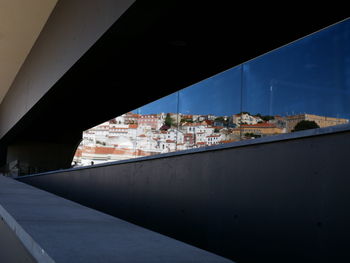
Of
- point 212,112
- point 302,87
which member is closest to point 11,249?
point 302,87

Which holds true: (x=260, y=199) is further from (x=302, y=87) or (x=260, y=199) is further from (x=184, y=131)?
(x=184, y=131)

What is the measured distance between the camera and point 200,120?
5883mm

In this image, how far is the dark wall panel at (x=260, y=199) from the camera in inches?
74.8

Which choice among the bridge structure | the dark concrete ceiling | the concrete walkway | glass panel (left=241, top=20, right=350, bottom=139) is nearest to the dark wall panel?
the bridge structure

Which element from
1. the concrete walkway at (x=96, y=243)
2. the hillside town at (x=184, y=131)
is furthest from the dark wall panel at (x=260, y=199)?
the hillside town at (x=184, y=131)

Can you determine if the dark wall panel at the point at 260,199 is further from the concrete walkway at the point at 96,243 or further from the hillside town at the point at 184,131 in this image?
the hillside town at the point at 184,131

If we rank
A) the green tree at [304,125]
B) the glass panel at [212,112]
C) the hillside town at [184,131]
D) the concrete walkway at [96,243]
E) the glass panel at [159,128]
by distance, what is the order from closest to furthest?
1. the concrete walkway at [96,243]
2. the green tree at [304,125]
3. the hillside town at [184,131]
4. the glass panel at [212,112]
5. the glass panel at [159,128]

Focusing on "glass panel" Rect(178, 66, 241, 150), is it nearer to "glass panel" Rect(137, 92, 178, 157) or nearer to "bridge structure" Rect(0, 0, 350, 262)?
"glass panel" Rect(137, 92, 178, 157)

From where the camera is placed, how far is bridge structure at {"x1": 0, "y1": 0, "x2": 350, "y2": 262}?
206 cm

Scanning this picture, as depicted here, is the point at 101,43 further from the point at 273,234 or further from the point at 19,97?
the point at 19,97

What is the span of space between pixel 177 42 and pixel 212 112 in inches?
43.9

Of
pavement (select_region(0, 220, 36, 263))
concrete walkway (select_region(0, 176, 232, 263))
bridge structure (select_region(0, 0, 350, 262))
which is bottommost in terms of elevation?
pavement (select_region(0, 220, 36, 263))

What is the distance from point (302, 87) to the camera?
4473mm

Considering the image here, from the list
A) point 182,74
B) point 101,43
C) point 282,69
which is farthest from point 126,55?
point 282,69
